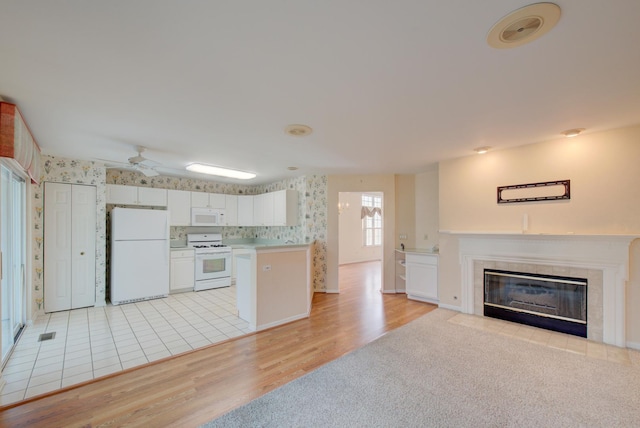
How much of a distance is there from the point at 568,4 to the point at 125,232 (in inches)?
242

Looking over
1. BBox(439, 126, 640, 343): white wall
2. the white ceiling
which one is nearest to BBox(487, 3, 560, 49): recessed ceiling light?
the white ceiling

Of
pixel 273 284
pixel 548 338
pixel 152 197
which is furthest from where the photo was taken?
pixel 152 197

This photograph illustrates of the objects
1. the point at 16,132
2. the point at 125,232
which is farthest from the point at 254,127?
the point at 125,232

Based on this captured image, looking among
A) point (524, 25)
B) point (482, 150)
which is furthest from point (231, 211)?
point (524, 25)

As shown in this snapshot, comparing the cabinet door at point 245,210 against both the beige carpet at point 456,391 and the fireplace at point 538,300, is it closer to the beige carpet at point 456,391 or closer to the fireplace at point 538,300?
the beige carpet at point 456,391

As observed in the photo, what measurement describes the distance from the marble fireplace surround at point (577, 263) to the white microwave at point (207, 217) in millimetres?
5154

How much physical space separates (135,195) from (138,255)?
1.21 meters

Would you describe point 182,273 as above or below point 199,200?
below

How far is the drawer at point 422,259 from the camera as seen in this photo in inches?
191

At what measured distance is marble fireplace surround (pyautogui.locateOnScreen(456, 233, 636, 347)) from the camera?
314 centimetres

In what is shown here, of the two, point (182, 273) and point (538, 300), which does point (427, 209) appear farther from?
point (182, 273)

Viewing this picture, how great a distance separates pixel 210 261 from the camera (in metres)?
5.99

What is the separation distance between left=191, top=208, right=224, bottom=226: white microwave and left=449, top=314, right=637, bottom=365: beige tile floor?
5180 millimetres

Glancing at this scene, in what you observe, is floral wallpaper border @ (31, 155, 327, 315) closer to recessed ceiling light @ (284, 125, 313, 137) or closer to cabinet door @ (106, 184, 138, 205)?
cabinet door @ (106, 184, 138, 205)
